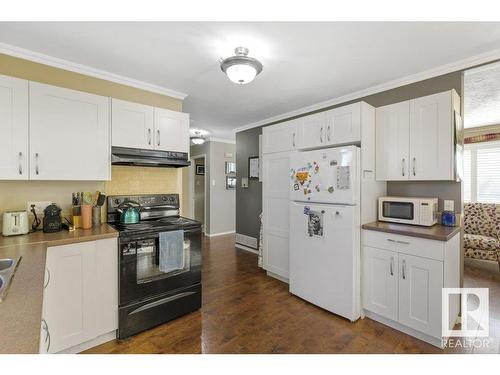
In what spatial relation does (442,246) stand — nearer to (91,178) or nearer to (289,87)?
(289,87)

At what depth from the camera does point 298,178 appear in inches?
110

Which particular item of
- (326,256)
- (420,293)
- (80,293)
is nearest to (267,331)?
(326,256)

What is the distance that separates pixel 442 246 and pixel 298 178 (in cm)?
142

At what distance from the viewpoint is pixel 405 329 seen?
2156mm

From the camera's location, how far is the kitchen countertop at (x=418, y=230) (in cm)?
195

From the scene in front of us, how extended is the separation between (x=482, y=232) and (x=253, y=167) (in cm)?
394

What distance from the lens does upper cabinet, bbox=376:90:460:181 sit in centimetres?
221

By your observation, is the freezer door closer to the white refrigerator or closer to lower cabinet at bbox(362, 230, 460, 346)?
the white refrigerator

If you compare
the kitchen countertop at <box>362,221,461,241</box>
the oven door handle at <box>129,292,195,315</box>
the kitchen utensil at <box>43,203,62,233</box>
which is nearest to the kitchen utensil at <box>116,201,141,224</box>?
the kitchen utensil at <box>43,203,62,233</box>

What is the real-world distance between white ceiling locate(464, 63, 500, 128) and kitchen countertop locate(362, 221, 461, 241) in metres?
1.52

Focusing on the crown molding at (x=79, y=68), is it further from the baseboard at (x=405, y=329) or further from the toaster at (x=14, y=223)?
the baseboard at (x=405, y=329)

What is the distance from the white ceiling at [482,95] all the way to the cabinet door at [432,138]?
49 centimetres

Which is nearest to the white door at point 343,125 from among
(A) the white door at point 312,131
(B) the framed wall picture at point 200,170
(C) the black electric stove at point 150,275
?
(A) the white door at point 312,131
